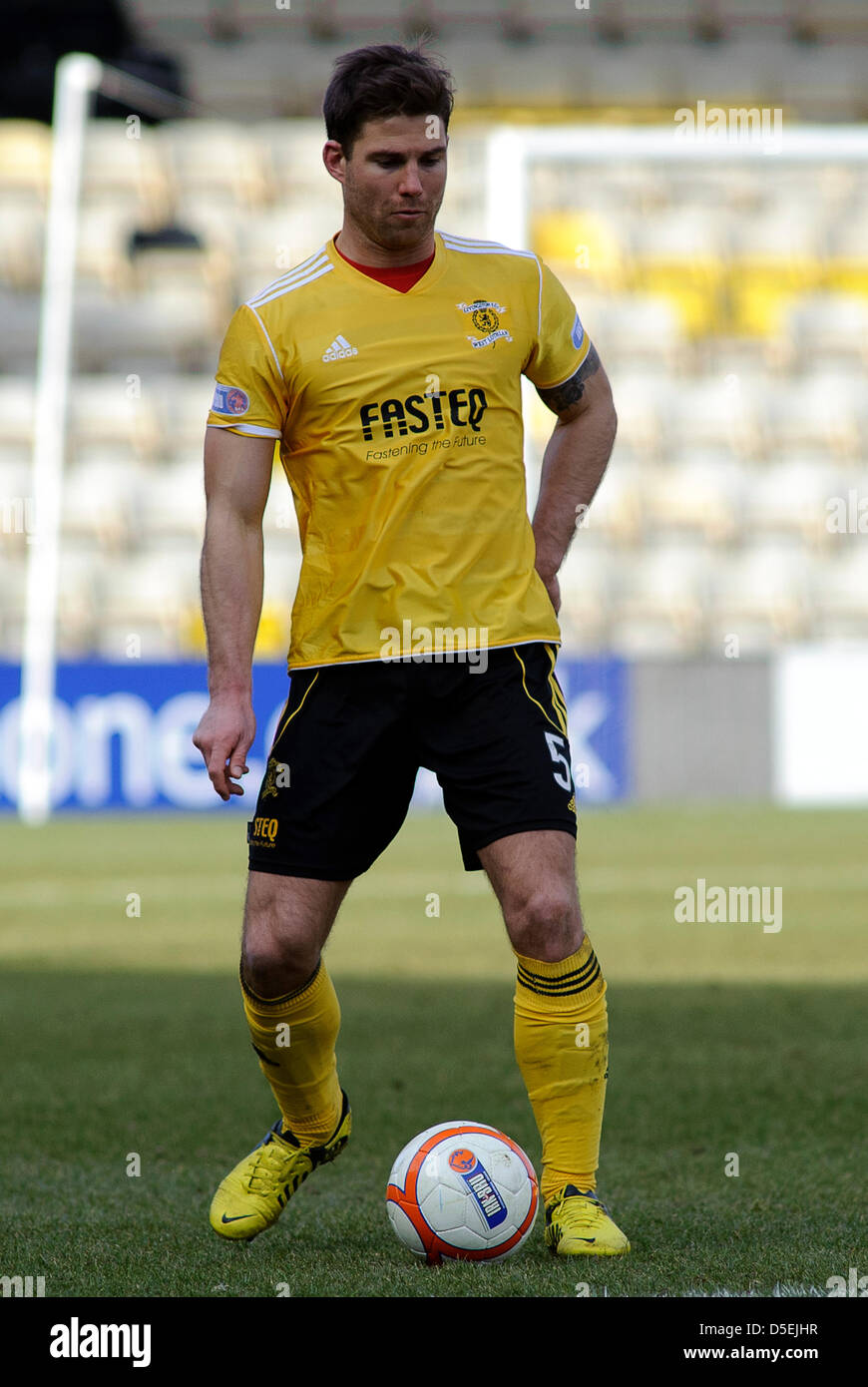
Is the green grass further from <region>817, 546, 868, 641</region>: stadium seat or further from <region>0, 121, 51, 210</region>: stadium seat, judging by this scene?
<region>0, 121, 51, 210</region>: stadium seat

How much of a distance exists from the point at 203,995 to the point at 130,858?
17.6ft

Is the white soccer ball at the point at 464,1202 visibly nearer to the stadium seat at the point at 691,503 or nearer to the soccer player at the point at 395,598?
the soccer player at the point at 395,598

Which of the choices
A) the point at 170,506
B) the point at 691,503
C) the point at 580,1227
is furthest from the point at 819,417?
the point at 580,1227

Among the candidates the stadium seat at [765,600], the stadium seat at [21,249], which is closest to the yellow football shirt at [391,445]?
the stadium seat at [765,600]

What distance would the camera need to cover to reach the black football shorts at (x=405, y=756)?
3.54 meters

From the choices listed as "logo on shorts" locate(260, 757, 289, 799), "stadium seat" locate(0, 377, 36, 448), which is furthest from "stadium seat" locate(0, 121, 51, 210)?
"logo on shorts" locate(260, 757, 289, 799)

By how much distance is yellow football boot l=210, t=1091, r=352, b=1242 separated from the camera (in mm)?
3686

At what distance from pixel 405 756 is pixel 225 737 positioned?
36cm

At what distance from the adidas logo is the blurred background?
13.4 metres

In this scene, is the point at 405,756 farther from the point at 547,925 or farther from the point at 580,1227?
the point at 580,1227

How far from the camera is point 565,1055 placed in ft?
11.6

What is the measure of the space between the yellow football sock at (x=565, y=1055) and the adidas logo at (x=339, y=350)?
1.15 metres
